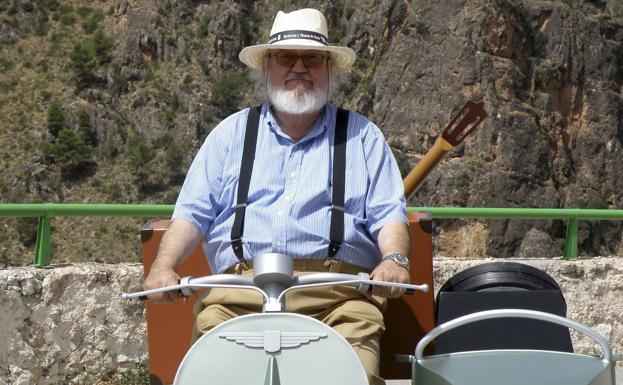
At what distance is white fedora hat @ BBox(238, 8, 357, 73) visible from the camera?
142 inches

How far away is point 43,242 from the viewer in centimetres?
496

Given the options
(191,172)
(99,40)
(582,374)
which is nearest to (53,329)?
(191,172)

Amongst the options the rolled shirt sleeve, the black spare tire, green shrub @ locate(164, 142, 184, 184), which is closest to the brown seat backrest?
the black spare tire

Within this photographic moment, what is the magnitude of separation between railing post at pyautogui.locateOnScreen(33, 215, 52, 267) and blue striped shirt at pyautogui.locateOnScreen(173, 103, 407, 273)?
1477 millimetres

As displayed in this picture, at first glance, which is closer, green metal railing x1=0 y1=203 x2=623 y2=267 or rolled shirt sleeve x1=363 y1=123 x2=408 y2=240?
rolled shirt sleeve x1=363 y1=123 x2=408 y2=240

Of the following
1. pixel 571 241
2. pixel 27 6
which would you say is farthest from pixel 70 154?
pixel 571 241

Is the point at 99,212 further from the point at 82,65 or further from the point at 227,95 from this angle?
the point at 82,65

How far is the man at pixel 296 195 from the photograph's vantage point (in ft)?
11.1

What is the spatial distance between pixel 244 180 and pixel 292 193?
0.57 ft

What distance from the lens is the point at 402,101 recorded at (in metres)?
78.7

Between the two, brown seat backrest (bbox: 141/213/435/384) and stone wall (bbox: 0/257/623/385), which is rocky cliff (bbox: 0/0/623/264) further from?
brown seat backrest (bbox: 141/213/435/384)

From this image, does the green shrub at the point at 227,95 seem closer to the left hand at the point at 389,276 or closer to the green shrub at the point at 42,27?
the green shrub at the point at 42,27

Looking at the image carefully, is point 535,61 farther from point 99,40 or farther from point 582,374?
point 582,374

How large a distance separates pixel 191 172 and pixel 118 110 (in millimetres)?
85380
